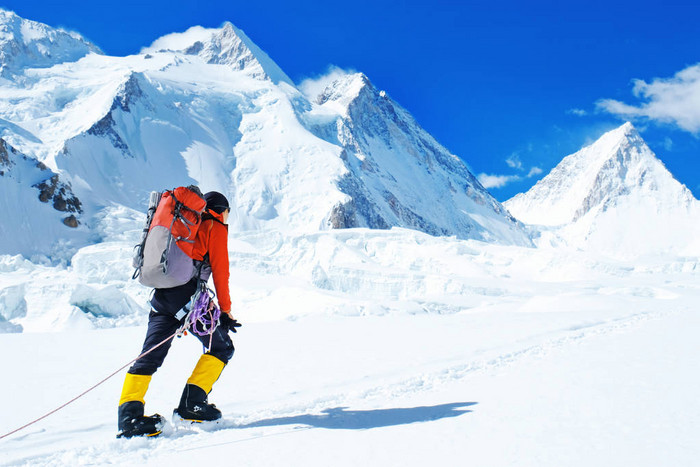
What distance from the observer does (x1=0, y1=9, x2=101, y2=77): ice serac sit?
8680cm

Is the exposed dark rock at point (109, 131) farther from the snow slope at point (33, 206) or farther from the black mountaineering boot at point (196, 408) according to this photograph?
the black mountaineering boot at point (196, 408)

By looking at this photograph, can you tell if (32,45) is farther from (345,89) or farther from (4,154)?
(345,89)

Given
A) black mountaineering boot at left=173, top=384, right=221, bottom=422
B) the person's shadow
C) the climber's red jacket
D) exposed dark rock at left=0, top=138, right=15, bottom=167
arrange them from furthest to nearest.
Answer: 1. exposed dark rock at left=0, top=138, right=15, bottom=167
2. the climber's red jacket
3. black mountaineering boot at left=173, top=384, right=221, bottom=422
4. the person's shadow

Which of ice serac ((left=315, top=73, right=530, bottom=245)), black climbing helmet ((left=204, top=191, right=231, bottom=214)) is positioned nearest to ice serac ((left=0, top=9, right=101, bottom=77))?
ice serac ((left=315, top=73, right=530, bottom=245))

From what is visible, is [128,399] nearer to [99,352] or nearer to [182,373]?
[182,373]

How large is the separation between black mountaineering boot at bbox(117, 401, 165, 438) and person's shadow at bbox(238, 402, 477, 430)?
27.2 inches

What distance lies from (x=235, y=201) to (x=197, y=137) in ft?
53.6

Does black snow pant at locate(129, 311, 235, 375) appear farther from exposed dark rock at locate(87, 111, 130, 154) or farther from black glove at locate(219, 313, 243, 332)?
exposed dark rock at locate(87, 111, 130, 154)

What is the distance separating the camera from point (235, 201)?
247ft

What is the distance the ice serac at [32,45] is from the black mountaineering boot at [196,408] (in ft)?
317

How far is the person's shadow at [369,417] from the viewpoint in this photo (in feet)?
14.1

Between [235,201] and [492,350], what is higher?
[235,201]

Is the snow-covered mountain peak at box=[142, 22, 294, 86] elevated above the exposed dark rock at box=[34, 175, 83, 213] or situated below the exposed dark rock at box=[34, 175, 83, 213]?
above

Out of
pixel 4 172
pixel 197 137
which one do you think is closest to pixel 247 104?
pixel 197 137
